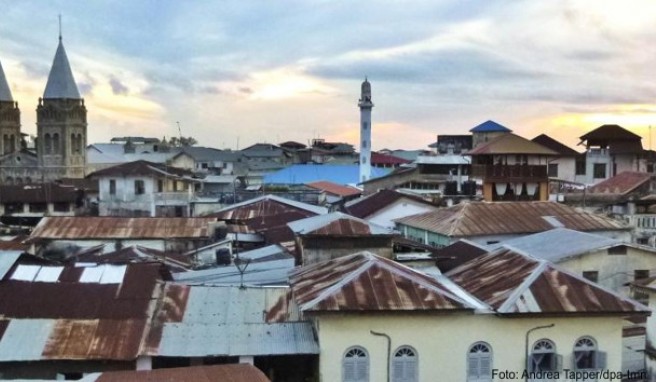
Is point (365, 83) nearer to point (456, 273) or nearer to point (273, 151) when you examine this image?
point (273, 151)

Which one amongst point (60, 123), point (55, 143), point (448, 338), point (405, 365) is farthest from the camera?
point (55, 143)

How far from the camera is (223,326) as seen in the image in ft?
51.9

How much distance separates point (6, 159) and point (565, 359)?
241 feet

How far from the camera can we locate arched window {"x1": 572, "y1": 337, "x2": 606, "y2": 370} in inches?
619

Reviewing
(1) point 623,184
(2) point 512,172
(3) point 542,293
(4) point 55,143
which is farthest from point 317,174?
(3) point 542,293

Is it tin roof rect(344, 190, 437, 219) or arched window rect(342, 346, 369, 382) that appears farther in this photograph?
tin roof rect(344, 190, 437, 219)

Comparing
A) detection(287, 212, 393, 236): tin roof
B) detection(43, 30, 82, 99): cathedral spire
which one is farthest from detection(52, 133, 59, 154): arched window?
detection(287, 212, 393, 236): tin roof

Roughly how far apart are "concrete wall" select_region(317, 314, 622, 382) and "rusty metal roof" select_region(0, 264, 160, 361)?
4.11 meters

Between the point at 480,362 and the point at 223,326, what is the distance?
5.63m

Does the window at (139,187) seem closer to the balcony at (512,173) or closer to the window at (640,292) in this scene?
the balcony at (512,173)

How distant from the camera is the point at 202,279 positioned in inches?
829

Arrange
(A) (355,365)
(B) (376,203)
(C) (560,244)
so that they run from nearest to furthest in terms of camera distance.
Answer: (A) (355,365) → (C) (560,244) → (B) (376,203)

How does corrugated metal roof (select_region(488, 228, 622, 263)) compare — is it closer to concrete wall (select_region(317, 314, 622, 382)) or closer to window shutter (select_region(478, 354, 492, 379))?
concrete wall (select_region(317, 314, 622, 382))

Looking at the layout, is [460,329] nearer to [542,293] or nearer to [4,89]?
[542,293]
